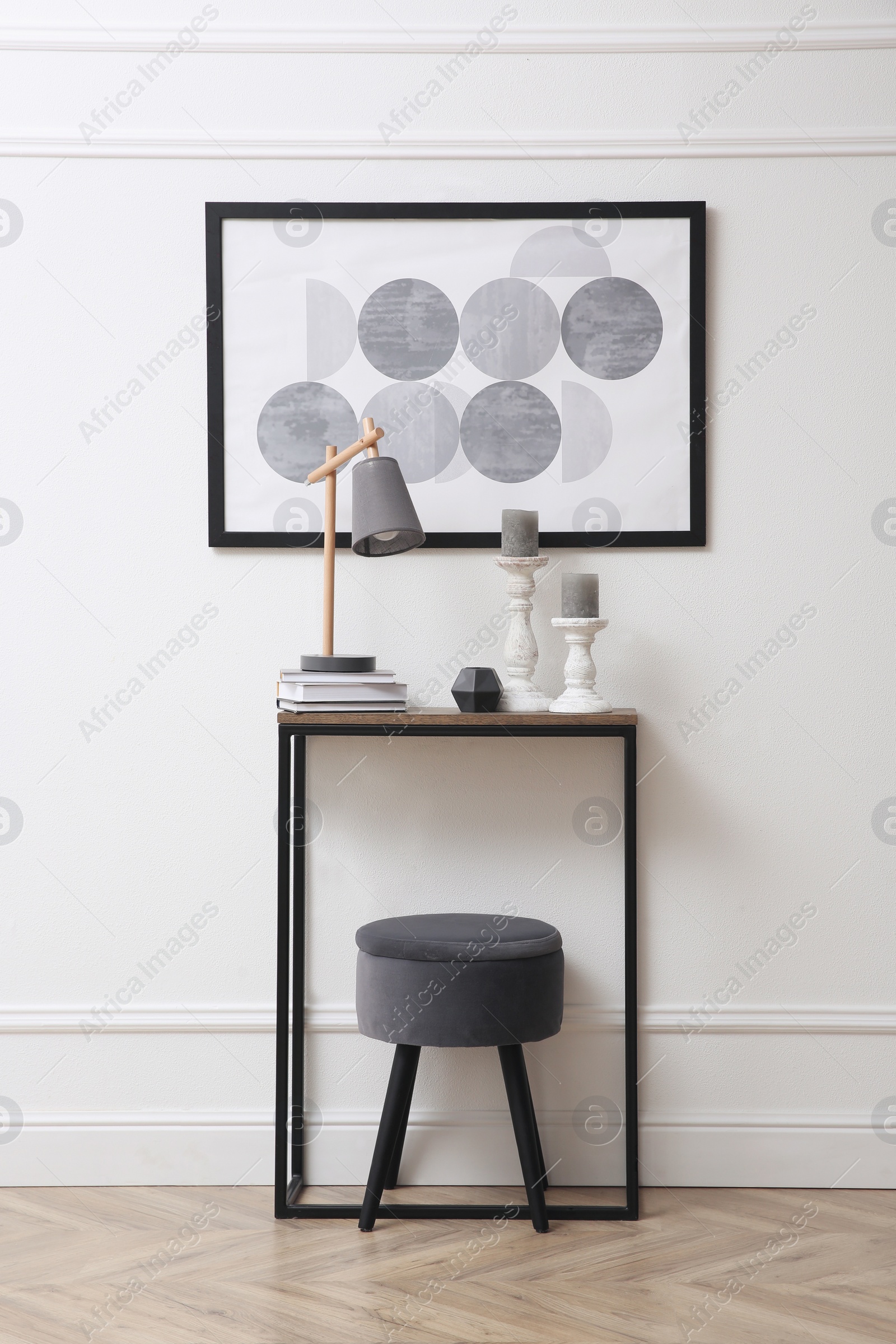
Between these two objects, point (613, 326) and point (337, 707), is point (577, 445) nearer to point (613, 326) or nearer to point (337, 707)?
point (613, 326)

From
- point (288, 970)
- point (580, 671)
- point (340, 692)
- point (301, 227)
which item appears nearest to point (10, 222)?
point (301, 227)

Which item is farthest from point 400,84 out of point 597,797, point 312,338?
point 597,797

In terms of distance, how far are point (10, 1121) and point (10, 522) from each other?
1258mm

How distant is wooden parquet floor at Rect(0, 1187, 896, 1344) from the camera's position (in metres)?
1.59

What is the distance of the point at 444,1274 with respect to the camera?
5.72ft

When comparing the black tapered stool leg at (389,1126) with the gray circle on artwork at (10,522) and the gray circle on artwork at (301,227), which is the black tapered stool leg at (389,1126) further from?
the gray circle on artwork at (301,227)

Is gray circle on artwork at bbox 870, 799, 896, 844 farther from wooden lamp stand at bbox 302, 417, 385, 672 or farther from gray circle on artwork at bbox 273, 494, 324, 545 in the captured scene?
gray circle on artwork at bbox 273, 494, 324, 545

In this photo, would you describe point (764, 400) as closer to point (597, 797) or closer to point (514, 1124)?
point (597, 797)

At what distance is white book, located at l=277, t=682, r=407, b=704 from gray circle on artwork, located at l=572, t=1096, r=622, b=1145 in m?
0.96

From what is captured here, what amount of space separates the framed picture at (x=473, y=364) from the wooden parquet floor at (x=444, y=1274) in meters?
1.34

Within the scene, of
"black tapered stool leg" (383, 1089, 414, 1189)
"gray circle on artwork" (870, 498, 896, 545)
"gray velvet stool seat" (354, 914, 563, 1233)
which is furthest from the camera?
"gray circle on artwork" (870, 498, 896, 545)

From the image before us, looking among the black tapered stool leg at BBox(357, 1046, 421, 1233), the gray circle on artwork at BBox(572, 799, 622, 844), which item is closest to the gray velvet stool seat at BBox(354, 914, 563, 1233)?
the black tapered stool leg at BBox(357, 1046, 421, 1233)

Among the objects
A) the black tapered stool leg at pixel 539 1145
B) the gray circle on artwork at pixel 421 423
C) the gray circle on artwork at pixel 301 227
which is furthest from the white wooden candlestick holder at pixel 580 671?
the gray circle on artwork at pixel 301 227

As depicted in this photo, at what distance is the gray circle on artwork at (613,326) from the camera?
2113 mm
